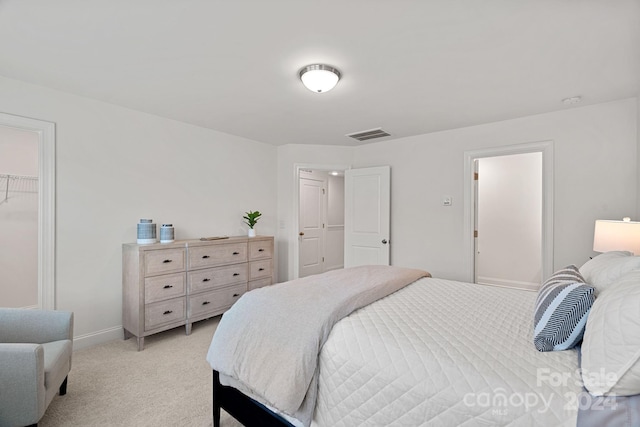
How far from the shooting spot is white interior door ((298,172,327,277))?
222 inches

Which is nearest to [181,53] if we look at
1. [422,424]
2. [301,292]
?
[301,292]

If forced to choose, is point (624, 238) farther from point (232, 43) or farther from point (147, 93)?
point (147, 93)

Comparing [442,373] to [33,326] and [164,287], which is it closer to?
[33,326]

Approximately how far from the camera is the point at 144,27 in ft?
5.72

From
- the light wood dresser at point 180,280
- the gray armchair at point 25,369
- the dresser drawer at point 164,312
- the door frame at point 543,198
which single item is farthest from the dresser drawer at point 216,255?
the door frame at point 543,198

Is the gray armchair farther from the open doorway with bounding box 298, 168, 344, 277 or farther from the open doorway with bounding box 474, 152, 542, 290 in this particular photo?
the open doorway with bounding box 474, 152, 542, 290

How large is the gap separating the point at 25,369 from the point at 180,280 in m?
1.52

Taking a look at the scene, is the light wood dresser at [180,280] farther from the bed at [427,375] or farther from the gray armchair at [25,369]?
Answer: the bed at [427,375]

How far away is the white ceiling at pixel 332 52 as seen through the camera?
160 centimetres

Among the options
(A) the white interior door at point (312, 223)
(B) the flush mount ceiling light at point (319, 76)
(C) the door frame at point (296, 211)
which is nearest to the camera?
(B) the flush mount ceiling light at point (319, 76)

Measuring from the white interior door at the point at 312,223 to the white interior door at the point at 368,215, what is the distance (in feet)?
4.13

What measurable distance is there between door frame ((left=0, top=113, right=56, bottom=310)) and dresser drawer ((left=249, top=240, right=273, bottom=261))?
6.10ft

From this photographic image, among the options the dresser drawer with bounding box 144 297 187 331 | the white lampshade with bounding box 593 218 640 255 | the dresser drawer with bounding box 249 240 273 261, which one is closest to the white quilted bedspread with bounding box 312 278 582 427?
the white lampshade with bounding box 593 218 640 255

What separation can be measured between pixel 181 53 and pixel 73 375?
2575mm
